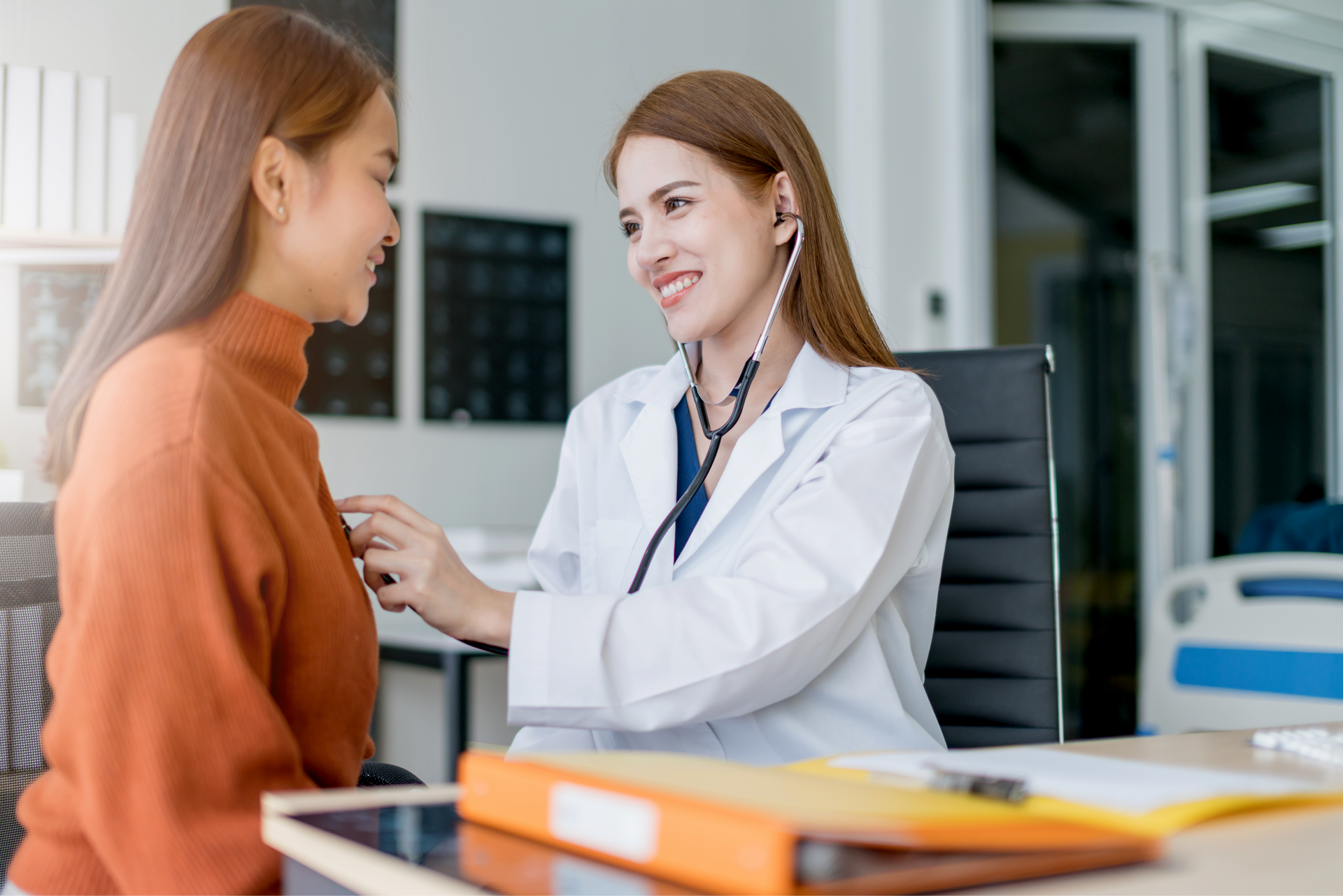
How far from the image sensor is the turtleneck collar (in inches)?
31.3

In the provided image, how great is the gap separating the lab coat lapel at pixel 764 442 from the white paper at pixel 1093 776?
0.53 m

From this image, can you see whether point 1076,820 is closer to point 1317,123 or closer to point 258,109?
point 258,109

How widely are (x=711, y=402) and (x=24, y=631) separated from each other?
0.78 meters

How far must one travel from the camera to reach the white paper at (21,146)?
70.3 inches

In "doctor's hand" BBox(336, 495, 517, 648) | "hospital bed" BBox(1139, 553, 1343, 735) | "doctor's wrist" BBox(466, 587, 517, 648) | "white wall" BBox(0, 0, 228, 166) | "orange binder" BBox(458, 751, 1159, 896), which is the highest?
"white wall" BBox(0, 0, 228, 166)

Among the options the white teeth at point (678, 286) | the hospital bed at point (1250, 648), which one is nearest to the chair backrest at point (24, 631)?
the white teeth at point (678, 286)

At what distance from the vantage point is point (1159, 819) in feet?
1.73

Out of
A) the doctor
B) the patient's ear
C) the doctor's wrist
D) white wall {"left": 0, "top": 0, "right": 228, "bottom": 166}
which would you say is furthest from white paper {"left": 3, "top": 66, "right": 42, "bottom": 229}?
the doctor's wrist

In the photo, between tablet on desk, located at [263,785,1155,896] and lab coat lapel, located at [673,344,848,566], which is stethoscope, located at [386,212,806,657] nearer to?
lab coat lapel, located at [673,344,848,566]

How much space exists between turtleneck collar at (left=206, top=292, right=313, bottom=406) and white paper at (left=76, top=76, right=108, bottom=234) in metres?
1.26

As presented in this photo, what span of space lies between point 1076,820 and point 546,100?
2.36 metres

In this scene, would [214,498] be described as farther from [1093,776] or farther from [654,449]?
[654,449]

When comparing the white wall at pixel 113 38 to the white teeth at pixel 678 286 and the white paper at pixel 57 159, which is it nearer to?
the white paper at pixel 57 159

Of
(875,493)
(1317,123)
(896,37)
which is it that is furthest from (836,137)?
(875,493)
